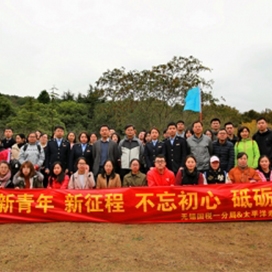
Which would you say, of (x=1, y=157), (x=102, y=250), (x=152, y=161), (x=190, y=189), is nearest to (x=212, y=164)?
(x=190, y=189)

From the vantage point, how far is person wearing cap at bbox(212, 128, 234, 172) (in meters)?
6.62

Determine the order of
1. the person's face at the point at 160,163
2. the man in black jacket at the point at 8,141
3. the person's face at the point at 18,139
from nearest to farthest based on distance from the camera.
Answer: the person's face at the point at 160,163
the person's face at the point at 18,139
the man in black jacket at the point at 8,141

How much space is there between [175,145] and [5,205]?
3.38 m

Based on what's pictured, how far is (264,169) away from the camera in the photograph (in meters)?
6.21

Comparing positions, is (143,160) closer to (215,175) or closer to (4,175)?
(215,175)

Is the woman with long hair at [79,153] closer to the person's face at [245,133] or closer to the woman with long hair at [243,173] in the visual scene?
the woman with long hair at [243,173]

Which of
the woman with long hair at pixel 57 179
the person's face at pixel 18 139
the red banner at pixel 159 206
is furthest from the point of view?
the person's face at pixel 18 139

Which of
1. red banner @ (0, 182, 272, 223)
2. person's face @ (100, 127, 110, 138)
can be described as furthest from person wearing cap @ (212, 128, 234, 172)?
person's face @ (100, 127, 110, 138)

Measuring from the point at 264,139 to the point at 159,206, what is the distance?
9.05 ft

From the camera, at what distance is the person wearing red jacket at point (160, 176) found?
A: 20.1ft

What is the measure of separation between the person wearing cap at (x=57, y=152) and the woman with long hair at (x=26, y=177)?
0.63m

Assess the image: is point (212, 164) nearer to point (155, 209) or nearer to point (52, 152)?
point (155, 209)

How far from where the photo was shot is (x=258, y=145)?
273 inches

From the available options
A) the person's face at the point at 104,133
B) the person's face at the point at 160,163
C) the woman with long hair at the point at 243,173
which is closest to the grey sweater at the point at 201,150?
the woman with long hair at the point at 243,173
